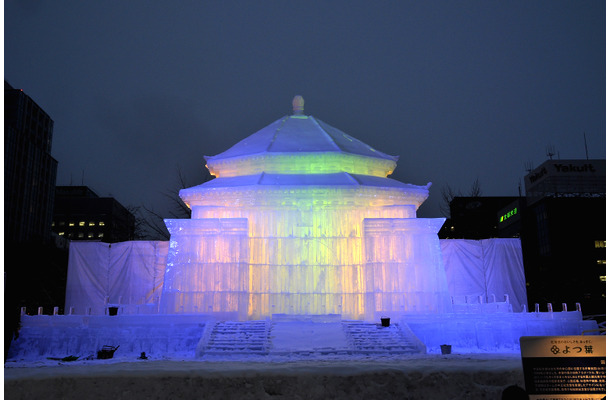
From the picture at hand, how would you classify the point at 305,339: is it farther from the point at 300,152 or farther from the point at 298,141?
the point at 298,141

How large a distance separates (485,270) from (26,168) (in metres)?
70.0

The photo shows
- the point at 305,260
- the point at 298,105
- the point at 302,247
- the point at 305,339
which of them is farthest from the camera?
the point at 298,105

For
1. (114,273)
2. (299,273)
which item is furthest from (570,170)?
(114,273)

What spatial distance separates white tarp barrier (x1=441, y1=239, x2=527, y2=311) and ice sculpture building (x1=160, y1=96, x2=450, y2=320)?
3.42 meters

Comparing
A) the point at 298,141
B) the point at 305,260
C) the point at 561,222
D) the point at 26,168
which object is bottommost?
the point at 305,260

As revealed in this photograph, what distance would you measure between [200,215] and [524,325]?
11797 millimetres

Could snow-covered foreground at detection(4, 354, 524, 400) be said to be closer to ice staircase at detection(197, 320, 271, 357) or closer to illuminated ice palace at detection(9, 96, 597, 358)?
ice staircase at detection(197, 320, 271, 357)

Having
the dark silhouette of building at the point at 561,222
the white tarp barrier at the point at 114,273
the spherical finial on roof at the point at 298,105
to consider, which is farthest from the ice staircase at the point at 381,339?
the dark silhouette of building at the point at 561,222

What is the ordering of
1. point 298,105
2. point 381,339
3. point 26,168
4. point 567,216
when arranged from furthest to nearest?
1. point 26,168
2. point 567,216
3. point 298,105
4. point 381,339

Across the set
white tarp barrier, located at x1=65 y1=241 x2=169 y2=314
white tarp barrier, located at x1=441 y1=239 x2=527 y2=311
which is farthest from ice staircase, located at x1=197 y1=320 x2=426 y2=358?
white tarp barrier, located at x1=441 y1=239 x2=527 y2=311

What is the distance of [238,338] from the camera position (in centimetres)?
1521

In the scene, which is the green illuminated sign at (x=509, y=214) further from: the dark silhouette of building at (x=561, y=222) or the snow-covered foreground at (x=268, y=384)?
the snow-covered foreground at (x=268, y=384)

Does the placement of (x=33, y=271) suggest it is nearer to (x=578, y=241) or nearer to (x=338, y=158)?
(x=338, y=158)

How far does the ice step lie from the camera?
47.2 feet
